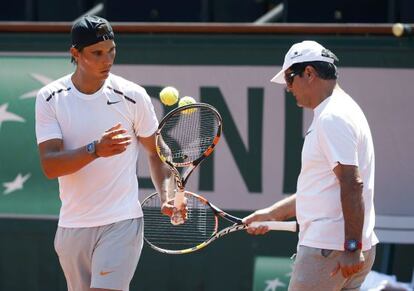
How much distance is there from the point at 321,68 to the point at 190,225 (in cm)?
159

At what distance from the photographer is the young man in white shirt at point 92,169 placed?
473 cm

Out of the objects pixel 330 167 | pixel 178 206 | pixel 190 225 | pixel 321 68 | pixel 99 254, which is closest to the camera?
pixel 330 167

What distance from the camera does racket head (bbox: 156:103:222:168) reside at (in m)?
5.15

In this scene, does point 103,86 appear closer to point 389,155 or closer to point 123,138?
point 123,138

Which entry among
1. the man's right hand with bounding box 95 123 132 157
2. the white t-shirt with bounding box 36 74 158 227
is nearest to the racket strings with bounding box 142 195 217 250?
the white t-shirt with bounding box 36 74 158 227

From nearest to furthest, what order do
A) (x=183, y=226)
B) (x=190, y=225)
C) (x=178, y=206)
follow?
(x=178, y=206) < (x=190, y=225) < (x=183, y=226)

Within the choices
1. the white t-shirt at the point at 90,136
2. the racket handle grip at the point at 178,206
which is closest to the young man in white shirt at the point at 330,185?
the racket handle grip at the point at 178,206

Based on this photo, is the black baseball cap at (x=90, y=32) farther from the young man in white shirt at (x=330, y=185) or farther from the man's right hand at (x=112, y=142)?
the young man in white shirt at (x=330, y=185)

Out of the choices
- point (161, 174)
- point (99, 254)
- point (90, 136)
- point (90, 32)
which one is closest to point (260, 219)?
point (161, 174)

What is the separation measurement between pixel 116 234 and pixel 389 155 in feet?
8.28

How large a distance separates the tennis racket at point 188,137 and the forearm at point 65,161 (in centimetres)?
53

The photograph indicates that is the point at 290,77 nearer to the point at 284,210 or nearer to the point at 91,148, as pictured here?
the point at 284,210

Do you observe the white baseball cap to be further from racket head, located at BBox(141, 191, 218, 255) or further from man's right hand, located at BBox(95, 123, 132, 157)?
racket head, located at BBox(141, 191, 218, 255)

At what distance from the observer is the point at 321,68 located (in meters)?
4.60
